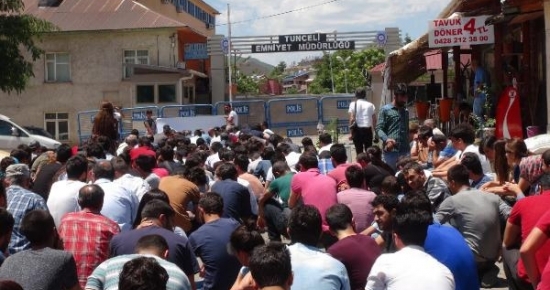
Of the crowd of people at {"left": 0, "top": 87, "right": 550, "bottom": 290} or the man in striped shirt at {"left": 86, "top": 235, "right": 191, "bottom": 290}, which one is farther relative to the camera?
A: the crowd of people at {"left": 0, "top": 87, "right": 550, "bottom": 290}

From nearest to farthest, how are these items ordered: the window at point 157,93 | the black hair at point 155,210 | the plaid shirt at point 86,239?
the black hair at point 155,210
the plaid shirt at point 86,239
the window at point 157,93

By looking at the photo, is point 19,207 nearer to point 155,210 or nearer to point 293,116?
point 155,210

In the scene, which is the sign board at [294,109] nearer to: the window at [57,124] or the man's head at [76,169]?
the window at [57,124]

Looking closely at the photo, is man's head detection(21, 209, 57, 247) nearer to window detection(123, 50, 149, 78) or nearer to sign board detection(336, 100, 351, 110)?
sign board detection(336, 100, 351, 110)

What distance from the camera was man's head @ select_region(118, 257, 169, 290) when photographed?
14.0ft

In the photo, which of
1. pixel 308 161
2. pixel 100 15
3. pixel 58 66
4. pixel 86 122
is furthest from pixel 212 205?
pixel 100 15

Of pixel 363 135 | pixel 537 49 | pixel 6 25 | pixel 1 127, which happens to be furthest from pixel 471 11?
pixel 6 25

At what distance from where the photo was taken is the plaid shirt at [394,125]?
13.2 meters

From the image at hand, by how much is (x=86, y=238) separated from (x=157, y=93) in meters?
30.7

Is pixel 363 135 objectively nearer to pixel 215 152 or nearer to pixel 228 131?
pixel 215 152

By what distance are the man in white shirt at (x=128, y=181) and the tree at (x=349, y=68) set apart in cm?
6999

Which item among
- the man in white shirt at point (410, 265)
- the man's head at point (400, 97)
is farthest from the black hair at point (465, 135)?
the man in white shirt at point (410, 265)

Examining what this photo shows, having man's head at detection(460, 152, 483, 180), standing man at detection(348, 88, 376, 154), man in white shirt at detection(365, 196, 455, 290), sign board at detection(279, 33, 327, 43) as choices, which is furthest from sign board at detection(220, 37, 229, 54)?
man in white shirt at detection(365, 196, 455, 290)

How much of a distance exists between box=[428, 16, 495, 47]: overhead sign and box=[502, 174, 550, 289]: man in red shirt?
30.7 ft
